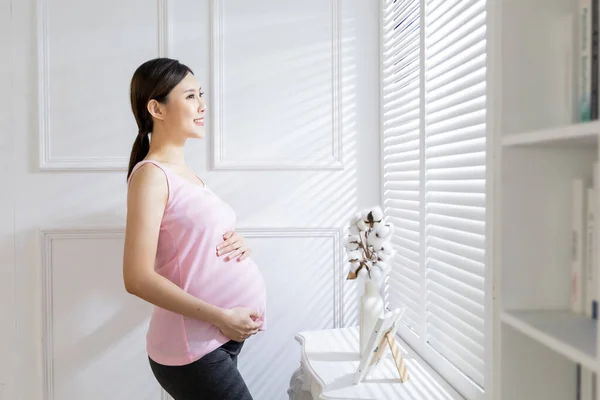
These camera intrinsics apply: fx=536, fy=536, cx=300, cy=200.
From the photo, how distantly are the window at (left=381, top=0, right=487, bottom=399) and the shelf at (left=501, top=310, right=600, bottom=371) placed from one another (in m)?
0.36

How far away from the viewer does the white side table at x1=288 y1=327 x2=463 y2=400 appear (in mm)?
1355

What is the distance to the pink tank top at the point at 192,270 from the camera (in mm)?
1488

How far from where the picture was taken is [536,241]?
927mm

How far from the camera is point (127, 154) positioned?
6.79 feet

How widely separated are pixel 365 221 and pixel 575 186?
73cm

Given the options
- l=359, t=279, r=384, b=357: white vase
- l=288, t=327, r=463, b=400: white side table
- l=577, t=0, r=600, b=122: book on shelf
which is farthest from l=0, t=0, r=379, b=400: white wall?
l=577, t=0, r=600, b=122: book on shelf

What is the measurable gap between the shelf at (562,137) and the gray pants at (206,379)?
0.99m

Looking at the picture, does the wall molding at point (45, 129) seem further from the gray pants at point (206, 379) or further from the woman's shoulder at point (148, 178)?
the gray pants at point (206, 379)

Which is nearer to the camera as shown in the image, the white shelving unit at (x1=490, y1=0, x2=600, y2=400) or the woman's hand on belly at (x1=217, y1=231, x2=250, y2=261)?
the white shelving unit at (x1=490, y1=0, x2=600, y2=400)

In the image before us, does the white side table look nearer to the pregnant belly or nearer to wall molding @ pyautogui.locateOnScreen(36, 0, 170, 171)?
the pregnant belly

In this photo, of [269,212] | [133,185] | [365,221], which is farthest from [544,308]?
[269,212]

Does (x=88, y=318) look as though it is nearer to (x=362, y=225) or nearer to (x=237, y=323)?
(x=237, y=323)

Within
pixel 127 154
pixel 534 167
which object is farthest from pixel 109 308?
pixel 534 167

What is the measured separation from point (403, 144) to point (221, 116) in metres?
0.70
